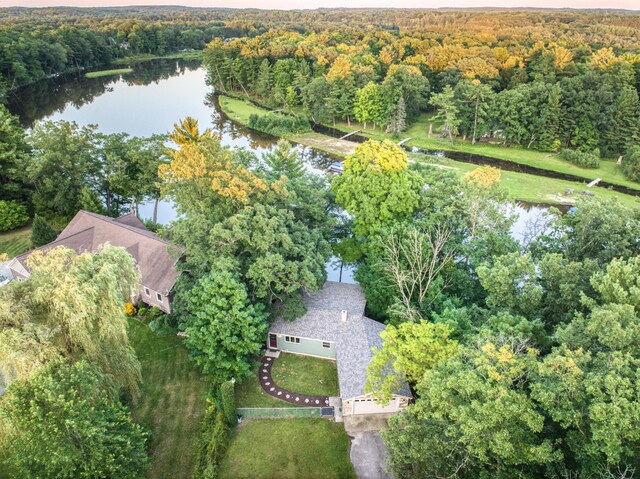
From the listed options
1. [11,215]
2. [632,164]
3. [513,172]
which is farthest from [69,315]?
[632,164]

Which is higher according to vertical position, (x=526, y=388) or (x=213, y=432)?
(x=526, y=388)

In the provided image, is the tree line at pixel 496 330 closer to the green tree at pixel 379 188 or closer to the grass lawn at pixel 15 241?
the green tree at pixel 379 188

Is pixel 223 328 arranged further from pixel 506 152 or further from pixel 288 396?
pixel 506 152

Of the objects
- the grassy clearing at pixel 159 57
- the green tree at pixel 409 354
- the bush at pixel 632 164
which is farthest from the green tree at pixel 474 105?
the grassy clearing at pixel 159 57

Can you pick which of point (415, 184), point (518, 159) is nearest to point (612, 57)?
point (518, 159)

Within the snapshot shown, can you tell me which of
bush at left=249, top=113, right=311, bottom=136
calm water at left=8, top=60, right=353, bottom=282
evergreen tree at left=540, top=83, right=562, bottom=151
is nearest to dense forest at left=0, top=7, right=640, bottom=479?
evergreen tree at left=540, top=83, right=562, bottom=151

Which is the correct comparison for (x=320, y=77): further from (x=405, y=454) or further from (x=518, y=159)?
(x=405, y=454)

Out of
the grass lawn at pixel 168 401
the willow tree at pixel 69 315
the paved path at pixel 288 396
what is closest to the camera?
the willow tree at pixel 69 315

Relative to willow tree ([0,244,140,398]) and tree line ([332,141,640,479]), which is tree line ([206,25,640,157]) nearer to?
tree line ([332,141,640,479])
